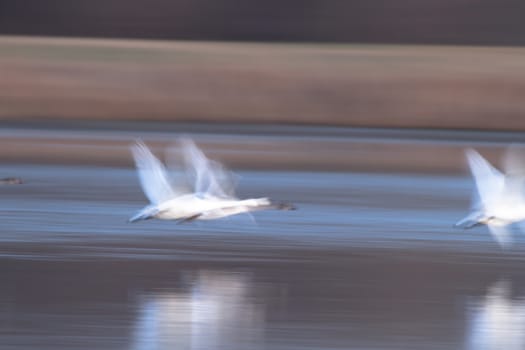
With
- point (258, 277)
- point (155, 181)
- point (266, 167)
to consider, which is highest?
point (266, 167)

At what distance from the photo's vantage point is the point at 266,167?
1387 cm

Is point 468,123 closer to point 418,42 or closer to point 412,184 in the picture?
point 418,42

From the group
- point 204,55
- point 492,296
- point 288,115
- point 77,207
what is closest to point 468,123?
point 288,115

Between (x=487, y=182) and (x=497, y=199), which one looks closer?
(x=497, y=199)

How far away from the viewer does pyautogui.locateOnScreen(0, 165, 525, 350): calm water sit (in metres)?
6.58

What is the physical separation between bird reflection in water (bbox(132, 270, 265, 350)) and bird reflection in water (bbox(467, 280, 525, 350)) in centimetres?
94

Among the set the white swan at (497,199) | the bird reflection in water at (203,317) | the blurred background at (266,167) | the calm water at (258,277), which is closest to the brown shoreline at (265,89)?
the blurred background at (266,167)

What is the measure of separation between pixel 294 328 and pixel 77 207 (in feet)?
14.0

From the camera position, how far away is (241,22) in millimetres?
23469

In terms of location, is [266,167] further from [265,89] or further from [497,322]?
[497,322]

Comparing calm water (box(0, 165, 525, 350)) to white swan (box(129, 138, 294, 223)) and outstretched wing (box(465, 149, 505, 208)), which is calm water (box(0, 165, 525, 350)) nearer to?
white swan (box(129, 138, 294, 223))

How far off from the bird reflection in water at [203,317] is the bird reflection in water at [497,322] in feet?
3.10

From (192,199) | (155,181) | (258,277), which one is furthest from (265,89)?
(258,277)

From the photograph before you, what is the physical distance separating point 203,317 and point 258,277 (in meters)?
1.12
